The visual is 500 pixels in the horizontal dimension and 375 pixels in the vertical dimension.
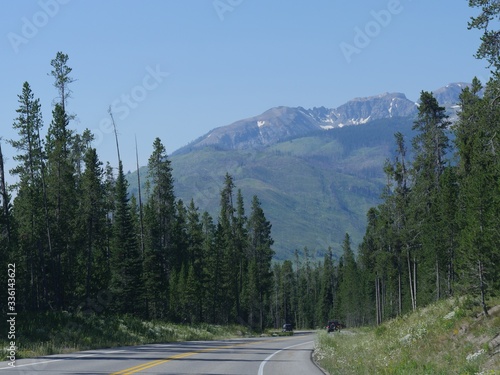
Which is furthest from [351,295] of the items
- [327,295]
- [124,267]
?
[124,267]

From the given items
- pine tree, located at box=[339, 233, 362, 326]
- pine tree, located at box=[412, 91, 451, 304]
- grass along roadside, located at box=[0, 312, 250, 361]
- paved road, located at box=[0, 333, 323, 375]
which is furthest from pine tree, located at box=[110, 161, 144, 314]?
pine tree, located at box=[339, 233, 362, 326]

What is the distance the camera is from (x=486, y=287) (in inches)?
1085

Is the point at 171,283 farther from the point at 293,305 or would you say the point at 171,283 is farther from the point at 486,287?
the point at 293,305

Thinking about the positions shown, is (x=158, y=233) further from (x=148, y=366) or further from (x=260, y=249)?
(x=148, y=366)

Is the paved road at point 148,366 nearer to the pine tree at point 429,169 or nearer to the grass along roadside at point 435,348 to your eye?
the grass along roadside at point 435,348

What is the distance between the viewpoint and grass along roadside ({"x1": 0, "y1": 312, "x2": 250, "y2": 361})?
24875 millimetres

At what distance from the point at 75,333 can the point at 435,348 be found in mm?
16436

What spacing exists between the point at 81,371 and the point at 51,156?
1357 inches

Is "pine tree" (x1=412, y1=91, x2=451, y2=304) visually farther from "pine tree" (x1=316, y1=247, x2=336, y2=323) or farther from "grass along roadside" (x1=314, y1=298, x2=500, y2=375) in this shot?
"pine tree" (x1=316, y1=247, x2=336, y2=323)

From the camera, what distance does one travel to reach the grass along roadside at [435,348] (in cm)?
1823

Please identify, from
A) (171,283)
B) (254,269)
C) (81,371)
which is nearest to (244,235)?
(254,269)

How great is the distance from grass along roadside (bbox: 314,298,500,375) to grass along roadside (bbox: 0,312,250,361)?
33.7 ft

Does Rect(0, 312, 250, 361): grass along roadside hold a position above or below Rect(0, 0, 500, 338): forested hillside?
below

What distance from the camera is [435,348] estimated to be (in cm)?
2472
